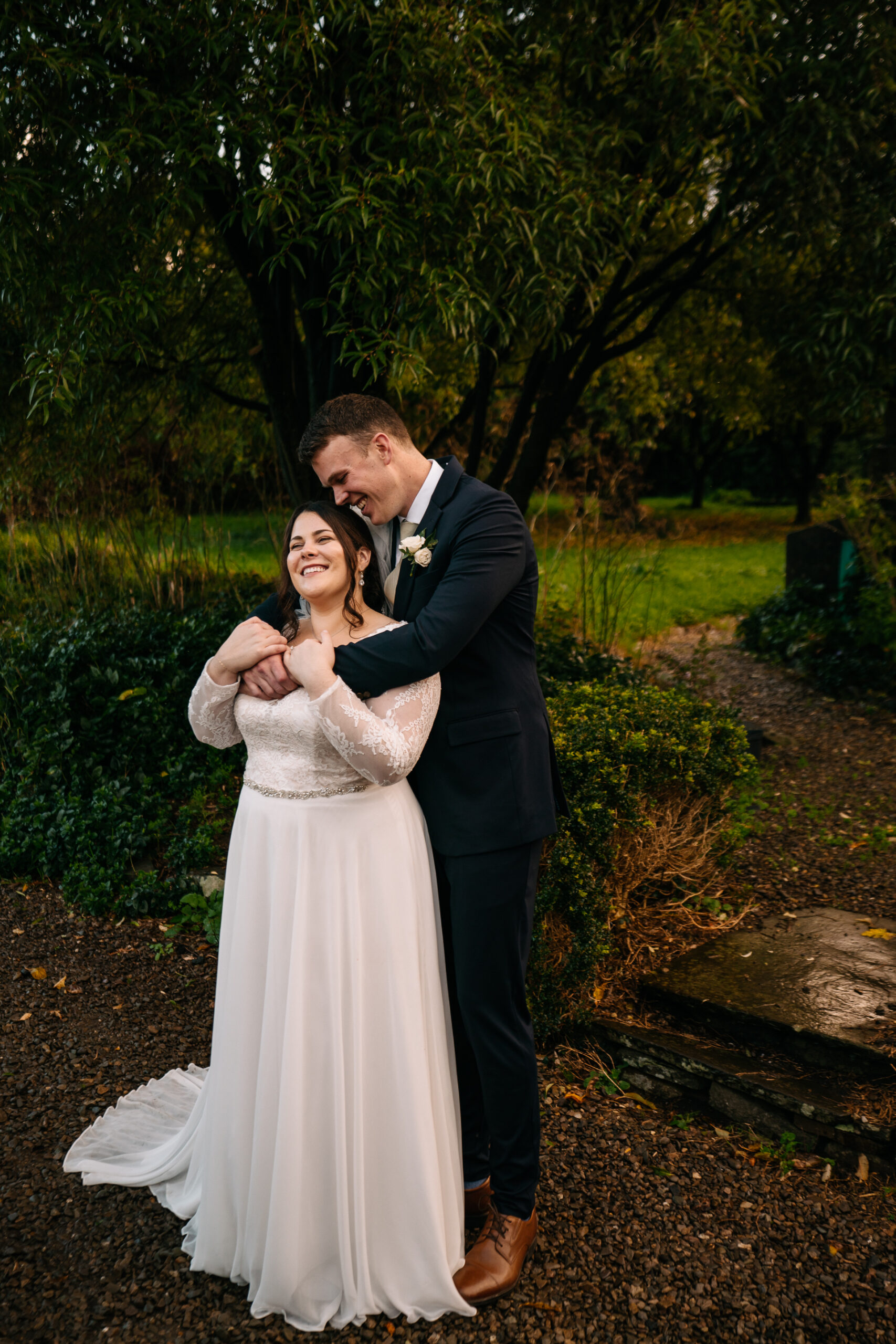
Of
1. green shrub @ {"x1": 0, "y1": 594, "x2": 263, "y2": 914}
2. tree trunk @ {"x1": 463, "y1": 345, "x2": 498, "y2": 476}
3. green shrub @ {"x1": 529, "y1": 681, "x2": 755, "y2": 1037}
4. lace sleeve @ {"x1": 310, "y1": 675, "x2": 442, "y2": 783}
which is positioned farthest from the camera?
tree trunk @ {"x1": 463, "y1": 345, "x2": 498, "y2": 476}

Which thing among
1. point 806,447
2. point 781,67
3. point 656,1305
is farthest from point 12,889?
point 806,447

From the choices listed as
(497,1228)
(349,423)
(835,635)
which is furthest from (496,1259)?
(835,635)

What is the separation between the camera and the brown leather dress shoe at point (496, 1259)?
2.69m

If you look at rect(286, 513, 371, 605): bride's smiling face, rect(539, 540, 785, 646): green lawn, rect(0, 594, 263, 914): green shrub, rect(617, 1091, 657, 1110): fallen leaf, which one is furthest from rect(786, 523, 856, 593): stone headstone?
rect(286, 513, 371, 605): bride's smiling face

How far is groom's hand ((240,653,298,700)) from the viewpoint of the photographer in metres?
2.61

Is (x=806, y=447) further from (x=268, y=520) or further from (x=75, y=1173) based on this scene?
(x=75, y=1173)

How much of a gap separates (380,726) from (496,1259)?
1571 mm

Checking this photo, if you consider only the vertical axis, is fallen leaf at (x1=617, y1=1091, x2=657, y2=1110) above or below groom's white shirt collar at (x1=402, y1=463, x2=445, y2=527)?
below

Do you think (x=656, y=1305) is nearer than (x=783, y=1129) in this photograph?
Yes

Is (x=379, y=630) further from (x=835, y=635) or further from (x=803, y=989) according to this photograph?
(x=835, y=635)

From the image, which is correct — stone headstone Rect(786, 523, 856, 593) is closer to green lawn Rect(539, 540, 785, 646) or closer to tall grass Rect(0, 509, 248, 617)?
green lawn Rect(539, 540, 785, 646)

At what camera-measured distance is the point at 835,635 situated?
985 cm

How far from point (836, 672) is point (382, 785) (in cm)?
785

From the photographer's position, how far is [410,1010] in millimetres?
2625
